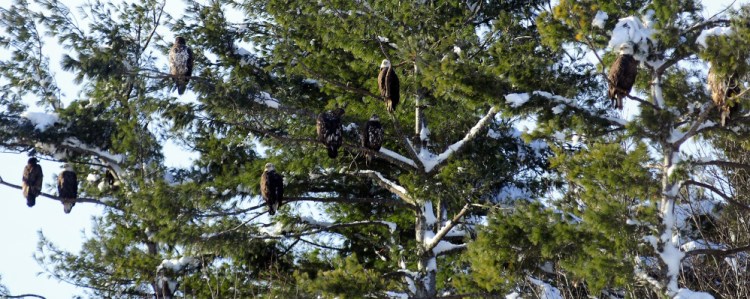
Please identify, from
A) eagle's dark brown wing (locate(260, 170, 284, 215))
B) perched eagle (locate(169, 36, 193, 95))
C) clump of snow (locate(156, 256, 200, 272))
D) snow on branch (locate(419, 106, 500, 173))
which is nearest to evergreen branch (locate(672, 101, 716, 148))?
snow on branch (locate(419, 106, 500, 173))

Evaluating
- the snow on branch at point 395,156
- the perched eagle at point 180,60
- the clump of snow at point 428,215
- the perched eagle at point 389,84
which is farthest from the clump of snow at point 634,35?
the perched eagle at point 180,60

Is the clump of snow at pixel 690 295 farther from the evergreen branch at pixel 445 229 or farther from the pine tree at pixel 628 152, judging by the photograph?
the evergreen branch at pixel 445 229

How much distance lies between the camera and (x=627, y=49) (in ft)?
Result: 38.7

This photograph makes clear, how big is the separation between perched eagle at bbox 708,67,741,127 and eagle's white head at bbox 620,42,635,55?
2.43 ft

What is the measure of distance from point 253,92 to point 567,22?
424 cm

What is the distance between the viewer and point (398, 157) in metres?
15.5

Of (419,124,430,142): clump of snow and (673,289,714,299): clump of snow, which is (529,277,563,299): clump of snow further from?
(419,124,430,142): clump of snow

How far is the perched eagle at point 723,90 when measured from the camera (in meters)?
11.3

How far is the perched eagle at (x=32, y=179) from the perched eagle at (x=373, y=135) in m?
4.81

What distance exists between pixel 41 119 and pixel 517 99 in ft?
23.5

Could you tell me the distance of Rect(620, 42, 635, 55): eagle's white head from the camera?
11.7 meters

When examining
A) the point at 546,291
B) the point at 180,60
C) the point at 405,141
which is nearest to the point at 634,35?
the point at 546,291

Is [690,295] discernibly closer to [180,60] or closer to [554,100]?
[554,100]

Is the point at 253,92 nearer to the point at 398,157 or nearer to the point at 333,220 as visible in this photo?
the point at 398,157
